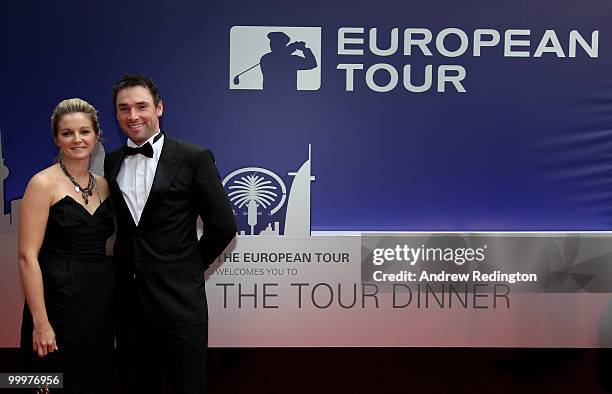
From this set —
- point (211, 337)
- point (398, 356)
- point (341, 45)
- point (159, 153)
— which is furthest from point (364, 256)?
point (159, 153)

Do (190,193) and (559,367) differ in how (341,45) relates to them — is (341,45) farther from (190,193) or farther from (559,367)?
(559,367)

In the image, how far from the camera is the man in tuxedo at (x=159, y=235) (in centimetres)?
229

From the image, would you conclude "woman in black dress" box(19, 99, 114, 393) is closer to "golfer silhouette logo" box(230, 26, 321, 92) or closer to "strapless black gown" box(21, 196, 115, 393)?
"strapless black gown" box(21, 196, 115, 393)

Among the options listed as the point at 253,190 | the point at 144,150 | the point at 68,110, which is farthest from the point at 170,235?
the point at 253,190

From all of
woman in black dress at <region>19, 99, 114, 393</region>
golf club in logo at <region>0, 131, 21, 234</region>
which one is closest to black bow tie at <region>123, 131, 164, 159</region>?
woman in black dress at <region>19, 99, 114, 393</region>

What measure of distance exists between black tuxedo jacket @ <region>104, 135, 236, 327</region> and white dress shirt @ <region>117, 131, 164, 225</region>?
0.08ft

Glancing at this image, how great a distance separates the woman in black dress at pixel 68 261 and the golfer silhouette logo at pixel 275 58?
1.11 metres

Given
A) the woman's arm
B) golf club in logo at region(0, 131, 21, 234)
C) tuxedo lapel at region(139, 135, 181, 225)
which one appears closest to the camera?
the woman's arm

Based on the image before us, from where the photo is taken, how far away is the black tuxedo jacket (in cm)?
229

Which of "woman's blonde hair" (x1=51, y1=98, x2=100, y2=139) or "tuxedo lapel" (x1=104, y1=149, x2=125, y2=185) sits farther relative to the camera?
"tuxedo lapel" (x1=104, y1=149, x2=125, y2=185)

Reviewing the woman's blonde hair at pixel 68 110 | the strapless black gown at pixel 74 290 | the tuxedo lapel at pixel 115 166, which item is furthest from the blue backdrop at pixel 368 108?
the strapless black gown at pixel 74 290

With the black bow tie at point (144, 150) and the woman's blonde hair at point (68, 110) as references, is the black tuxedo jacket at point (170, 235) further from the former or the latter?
the woman's blonde hair at point (68, 110)

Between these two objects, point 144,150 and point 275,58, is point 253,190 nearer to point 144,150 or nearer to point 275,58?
point 275,58

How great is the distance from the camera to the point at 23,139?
3.19 metres
